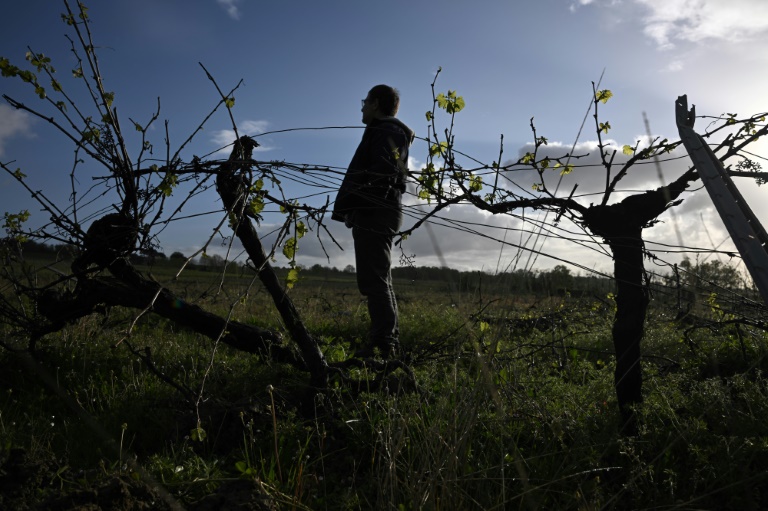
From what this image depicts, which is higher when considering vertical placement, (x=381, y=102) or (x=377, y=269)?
(x=381, y=102)

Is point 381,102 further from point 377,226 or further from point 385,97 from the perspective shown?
point 377,226

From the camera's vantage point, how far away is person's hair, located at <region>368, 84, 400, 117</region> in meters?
4.64

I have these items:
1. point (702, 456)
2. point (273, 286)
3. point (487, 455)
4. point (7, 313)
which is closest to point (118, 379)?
point (7, 313)

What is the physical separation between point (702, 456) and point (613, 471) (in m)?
0.38

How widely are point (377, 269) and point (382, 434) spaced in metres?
2.25

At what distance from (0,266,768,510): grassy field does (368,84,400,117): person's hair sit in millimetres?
2096

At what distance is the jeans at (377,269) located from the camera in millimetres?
4398

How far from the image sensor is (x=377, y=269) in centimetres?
447

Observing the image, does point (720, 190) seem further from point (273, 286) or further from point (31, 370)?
point (31, 370)

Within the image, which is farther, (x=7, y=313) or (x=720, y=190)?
(x=7, y=313)

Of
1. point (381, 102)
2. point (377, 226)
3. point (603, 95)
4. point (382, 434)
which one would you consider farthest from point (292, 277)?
point (381, 102)

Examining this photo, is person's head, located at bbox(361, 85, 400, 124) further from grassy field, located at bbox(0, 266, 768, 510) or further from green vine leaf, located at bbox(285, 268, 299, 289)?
green vine leaf, located at bbox(285, 268, 299, 289)

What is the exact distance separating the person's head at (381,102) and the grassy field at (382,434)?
205 centimetres

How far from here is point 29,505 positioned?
73.7 inches
